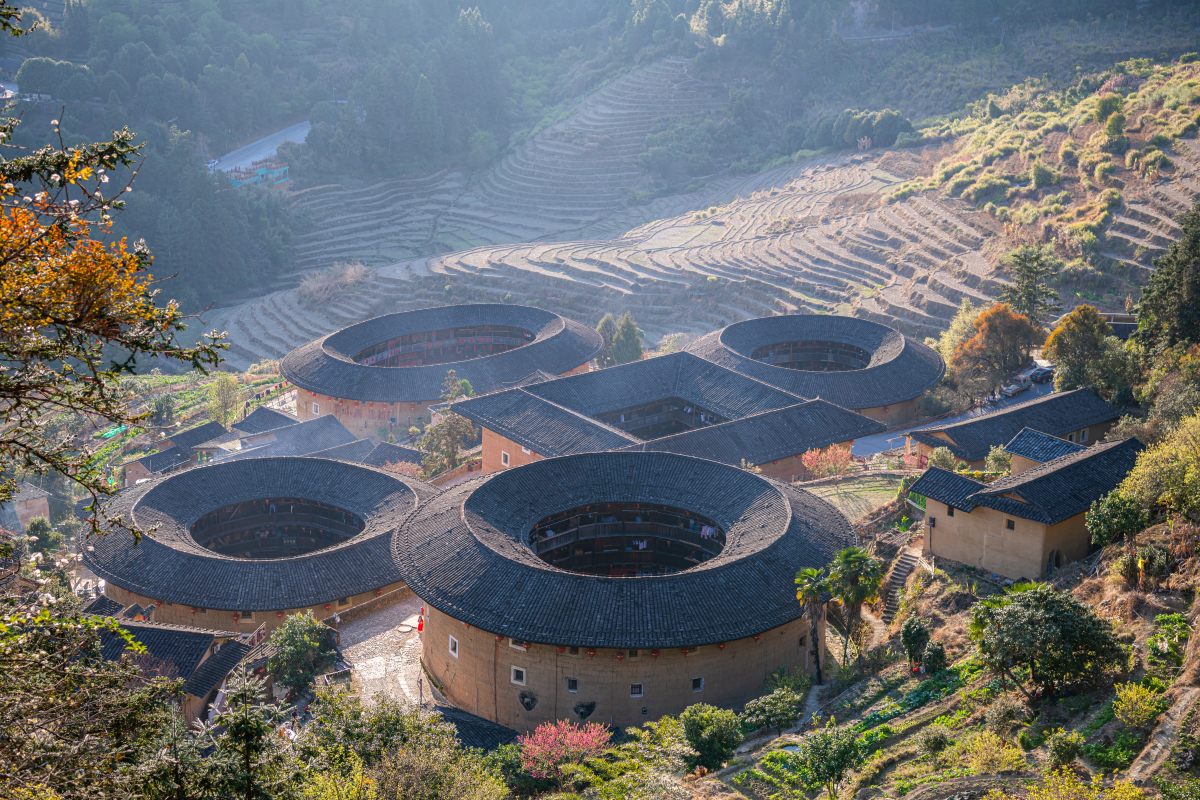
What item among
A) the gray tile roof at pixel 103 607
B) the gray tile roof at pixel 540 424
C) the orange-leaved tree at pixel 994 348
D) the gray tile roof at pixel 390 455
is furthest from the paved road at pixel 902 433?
the gray tile roof at pixel 103 607

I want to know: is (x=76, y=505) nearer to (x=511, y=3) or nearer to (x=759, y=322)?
(x=759, y=322)

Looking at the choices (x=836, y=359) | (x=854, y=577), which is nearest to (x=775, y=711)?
(x=854, y=577)

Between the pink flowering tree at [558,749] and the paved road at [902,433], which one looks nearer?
the pink flowering tree at [558,749]

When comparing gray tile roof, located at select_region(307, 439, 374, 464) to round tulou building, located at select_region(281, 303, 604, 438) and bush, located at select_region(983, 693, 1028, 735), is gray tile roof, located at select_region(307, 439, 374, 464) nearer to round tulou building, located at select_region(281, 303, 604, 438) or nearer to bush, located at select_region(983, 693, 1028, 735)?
round tulou building, located at select_region(281, 303, 604, 438)

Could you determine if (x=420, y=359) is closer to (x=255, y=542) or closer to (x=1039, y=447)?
(x=255, y=542)

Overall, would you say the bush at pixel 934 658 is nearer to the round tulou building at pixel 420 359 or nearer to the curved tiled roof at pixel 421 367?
the round tulou building at pixel 420 359

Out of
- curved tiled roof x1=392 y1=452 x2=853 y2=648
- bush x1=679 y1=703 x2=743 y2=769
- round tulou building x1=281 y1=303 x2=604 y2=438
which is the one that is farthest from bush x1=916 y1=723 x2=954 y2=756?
round tulou building x1=281 y1=303 x2=604 y2=438
